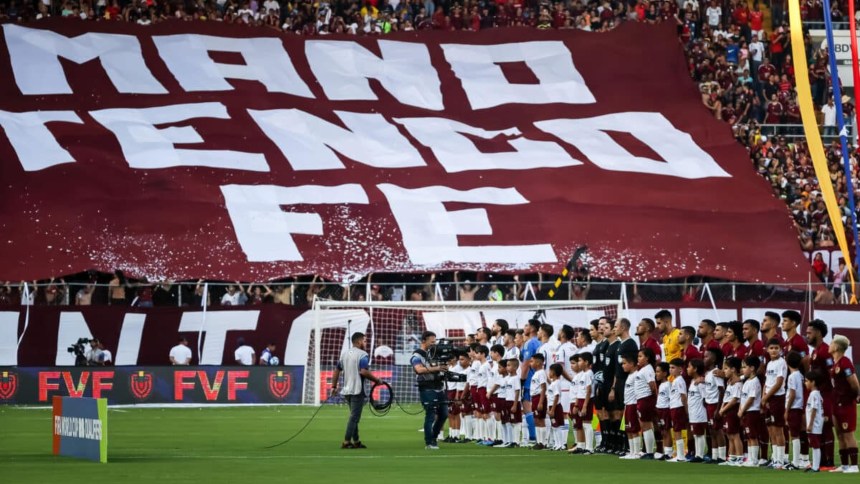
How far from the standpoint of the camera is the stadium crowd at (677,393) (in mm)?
19356

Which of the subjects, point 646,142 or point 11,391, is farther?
point 646,142

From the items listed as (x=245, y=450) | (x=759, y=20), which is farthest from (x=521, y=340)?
(x=759, y=20)

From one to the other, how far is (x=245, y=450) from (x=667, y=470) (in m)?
7.25

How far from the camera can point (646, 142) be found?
47344 mm

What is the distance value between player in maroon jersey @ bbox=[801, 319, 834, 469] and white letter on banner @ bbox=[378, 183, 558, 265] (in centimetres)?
2220

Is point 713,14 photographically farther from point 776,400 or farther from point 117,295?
point 776,400

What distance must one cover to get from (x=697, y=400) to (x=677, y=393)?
0.34m

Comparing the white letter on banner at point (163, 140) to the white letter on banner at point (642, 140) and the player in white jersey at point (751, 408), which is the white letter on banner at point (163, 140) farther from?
the player in white jersey at point (751, 408)

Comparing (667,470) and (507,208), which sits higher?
(507,208)

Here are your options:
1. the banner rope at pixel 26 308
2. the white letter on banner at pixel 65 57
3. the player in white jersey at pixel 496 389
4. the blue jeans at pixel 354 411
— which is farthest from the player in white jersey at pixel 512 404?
the white letter on banner at pixel 65 57

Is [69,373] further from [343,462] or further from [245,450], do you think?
[343,462]

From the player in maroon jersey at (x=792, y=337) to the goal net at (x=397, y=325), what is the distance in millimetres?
15977

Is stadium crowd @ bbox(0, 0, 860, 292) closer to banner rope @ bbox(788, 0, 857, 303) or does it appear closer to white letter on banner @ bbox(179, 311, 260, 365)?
banner rope @ bbox(788, 0, 857, 303)

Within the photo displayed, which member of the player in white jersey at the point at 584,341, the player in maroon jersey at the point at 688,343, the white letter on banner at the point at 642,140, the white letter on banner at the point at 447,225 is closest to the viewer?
the player in maroon jersey at the point at 688,343
